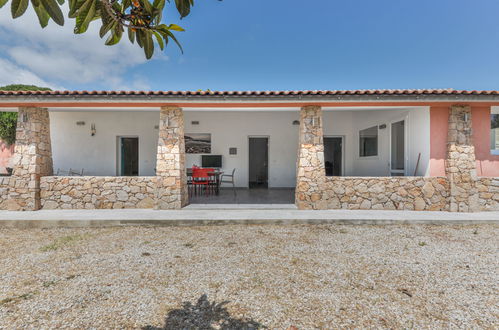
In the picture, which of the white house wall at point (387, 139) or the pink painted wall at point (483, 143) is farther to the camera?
the white house wall at point (387, 139)

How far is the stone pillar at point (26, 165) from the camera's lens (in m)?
6.48

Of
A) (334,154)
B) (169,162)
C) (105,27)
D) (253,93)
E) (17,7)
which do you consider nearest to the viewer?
(17,7)

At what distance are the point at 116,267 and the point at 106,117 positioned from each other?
28.3 feet

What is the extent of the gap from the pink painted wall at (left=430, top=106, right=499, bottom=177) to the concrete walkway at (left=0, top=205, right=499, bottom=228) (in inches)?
47.2

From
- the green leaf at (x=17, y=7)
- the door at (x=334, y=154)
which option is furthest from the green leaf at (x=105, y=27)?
the door at (x=334, y=154)

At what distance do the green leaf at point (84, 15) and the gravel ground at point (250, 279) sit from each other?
8.06 feet

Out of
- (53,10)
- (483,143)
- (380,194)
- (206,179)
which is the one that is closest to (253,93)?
(206,179)

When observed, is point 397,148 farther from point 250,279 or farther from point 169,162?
point 169,162

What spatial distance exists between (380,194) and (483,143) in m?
3.05

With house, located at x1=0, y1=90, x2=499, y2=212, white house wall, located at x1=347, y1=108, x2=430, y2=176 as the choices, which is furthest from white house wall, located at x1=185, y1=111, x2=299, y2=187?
house, located at x1=0, y1=90, x2=499, y2=212

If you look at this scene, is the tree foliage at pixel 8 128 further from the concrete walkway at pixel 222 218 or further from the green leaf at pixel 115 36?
the green leaf at pixel 115 36

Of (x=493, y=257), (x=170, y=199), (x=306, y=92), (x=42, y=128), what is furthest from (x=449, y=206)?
(x=42, y=128)

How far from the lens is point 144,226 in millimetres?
5508

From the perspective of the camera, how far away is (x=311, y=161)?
21.4 ft
